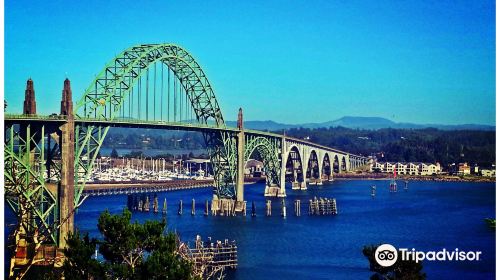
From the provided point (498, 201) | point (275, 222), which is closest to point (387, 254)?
point (498, 201)

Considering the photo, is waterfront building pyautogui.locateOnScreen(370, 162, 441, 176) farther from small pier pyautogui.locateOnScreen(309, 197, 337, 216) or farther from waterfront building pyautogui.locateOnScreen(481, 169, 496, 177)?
small pier pyautogui.locateOnScreen(309, 197, 337, 216)

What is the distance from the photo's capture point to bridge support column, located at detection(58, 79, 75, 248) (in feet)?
59.8

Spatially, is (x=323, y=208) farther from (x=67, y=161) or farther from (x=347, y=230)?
(x=67, y=161)

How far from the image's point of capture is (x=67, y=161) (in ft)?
60.0

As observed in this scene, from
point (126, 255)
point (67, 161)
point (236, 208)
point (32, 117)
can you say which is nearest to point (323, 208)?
point (236, 208)

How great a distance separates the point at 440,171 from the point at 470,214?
49.5ft

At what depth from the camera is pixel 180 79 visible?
2967 cm

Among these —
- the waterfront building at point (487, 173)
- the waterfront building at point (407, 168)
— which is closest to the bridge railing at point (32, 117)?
the waterfront building at point (487, 173)

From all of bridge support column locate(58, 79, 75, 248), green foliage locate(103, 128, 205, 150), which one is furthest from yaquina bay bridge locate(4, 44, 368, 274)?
green foliage locate(103, 128, 205, 150)

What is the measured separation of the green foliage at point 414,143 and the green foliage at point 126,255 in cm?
1191

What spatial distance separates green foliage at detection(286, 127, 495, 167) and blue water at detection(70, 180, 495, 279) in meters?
1.50

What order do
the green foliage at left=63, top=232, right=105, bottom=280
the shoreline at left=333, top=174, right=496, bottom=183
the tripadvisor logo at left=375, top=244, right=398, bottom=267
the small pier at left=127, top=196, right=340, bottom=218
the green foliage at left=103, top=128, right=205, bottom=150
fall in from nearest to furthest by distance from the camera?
the green foliage at left=63, top=232, right=105, bottom=280, the tripadvisor logo at left=375, top=244, right=398, bottom=267, the small pier at left=127, top=196, right=340, bottom=218, the shoreline at left=333, top=174, right=496, bottom=183, the green foliage at left=103, top=128, right=205, bottom=150

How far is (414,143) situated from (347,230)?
1951 cm

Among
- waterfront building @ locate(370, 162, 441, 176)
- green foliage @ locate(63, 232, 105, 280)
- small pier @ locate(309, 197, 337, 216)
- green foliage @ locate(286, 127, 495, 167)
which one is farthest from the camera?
waterfront building @ locate(370, 162, 441, 176)
